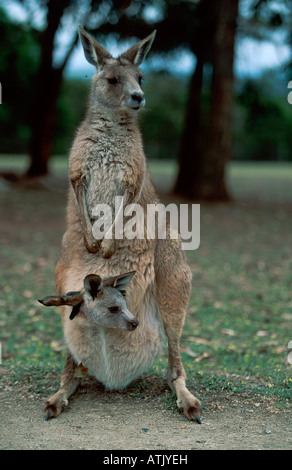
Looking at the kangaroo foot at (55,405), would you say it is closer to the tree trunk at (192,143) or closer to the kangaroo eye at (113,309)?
the kangaroo eye at (113,309)

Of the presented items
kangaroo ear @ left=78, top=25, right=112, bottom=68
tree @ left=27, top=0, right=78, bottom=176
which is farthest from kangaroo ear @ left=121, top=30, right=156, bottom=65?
tree @ left=27, top=0, right=78, bottom=176

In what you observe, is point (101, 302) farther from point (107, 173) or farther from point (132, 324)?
point (107, 173)

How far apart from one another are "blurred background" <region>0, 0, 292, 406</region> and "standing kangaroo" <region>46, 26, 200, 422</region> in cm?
29

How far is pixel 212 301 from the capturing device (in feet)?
24.4

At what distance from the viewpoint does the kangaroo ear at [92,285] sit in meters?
3.51

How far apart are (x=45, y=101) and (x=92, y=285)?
Result: 1282 cm

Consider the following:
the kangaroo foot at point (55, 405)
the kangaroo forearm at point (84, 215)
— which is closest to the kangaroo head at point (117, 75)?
the kangaroo forearm at point (84, 215)

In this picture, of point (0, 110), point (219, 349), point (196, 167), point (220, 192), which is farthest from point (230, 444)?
point (0, 110)

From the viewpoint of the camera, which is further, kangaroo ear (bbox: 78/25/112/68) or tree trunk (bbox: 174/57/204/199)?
tree trunk (bbox: 174/57/204/199)

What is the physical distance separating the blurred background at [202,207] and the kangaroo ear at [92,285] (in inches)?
34.3

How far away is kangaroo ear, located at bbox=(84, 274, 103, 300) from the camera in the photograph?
3.51m

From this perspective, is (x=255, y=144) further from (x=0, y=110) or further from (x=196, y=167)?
(x=196, y=167)

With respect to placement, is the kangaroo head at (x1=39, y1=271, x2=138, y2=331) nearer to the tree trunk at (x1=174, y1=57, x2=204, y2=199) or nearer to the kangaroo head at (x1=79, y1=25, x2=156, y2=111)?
the kangaroo head at (x1=79, y1=25, x2=156, y2=111)

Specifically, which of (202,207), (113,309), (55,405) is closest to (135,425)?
(55,405)
